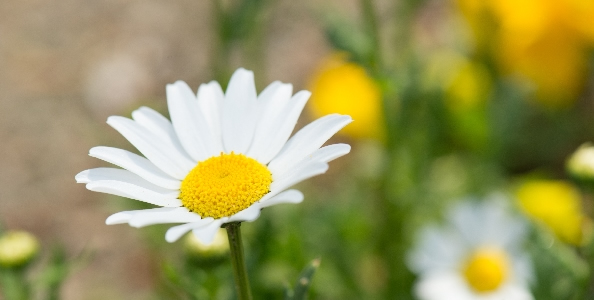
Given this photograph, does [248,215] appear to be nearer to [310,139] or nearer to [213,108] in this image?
[310,139]

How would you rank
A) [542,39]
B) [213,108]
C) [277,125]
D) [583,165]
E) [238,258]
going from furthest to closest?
[542,39] < [583,165] < [213,108] < [277,125] < [238,258]

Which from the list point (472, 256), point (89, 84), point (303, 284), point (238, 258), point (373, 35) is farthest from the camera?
point (89, 84)

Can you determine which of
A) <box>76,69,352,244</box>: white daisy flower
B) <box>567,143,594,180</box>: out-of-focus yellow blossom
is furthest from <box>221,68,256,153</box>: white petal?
<box>567,143,594,180</box>: out-of-focus yellow blossom

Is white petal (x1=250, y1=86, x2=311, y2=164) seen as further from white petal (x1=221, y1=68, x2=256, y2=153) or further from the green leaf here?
the green leaf

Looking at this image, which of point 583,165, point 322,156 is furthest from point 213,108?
point 583,165

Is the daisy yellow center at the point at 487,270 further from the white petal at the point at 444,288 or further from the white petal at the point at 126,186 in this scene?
the white petal at the point at 126,186

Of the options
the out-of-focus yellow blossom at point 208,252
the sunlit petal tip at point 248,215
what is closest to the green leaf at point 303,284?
the sunlit petal tip at point 248,215

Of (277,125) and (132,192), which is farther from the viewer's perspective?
(277,125)

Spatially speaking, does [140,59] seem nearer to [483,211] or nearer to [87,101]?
[87,101]
